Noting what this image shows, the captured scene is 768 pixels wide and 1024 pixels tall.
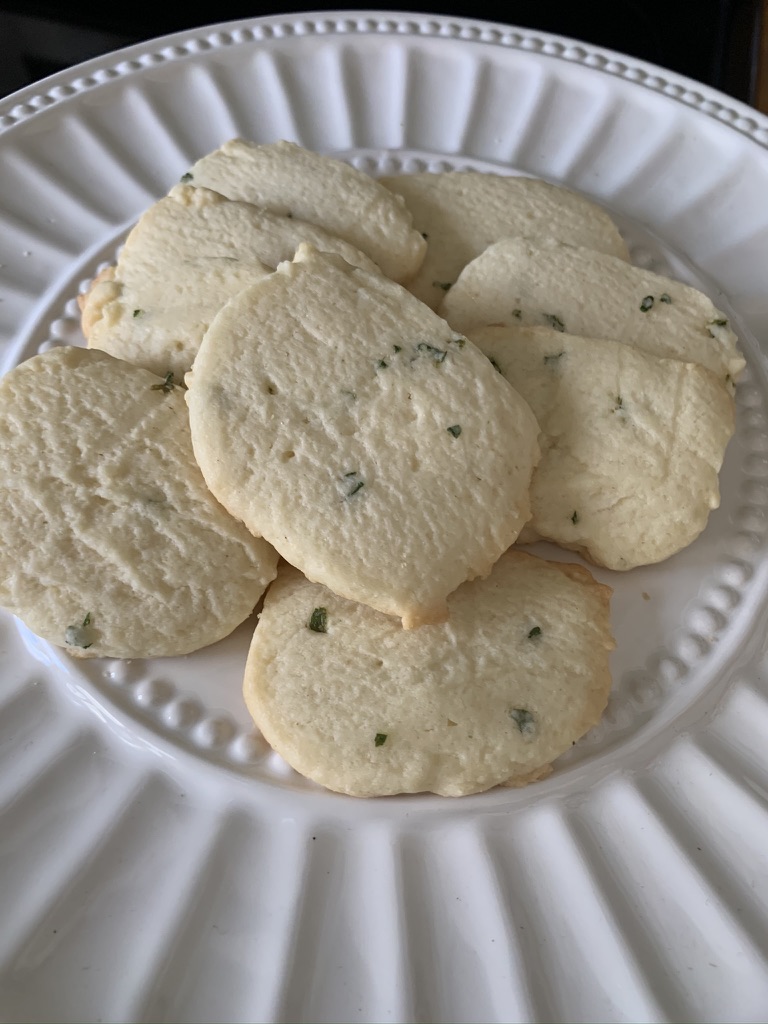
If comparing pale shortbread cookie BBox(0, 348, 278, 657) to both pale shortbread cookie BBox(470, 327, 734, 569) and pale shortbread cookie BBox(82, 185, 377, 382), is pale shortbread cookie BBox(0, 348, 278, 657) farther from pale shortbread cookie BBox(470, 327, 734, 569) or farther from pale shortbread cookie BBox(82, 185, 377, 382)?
pale shortbread cookie BBox(470, 327, 734, 569)

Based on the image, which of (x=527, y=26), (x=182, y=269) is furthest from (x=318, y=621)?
(x=527, y=26)

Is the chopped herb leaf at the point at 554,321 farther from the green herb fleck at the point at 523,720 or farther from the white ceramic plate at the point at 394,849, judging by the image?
the green herb fleck at the point at 523,720

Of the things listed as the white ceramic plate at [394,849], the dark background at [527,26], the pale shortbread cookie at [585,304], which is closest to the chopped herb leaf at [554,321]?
the pale shortbread cookie at [585,304]

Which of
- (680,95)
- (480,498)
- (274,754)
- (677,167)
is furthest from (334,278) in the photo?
(680,95)

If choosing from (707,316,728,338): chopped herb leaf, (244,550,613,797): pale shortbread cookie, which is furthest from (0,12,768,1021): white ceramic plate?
(707,316,728,338): chopped herb leaf

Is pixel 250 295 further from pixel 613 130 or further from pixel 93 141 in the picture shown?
pixel 613 130
